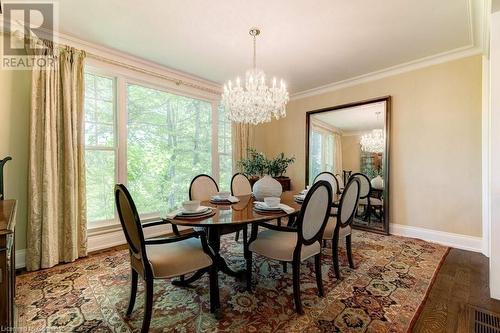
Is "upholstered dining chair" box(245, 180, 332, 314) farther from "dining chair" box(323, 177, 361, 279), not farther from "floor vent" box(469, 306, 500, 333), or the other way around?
"floor vent" box(469, 306, 500, 333)

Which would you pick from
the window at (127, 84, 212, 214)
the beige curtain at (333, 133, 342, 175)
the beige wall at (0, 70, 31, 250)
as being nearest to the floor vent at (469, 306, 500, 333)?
the beige curtain at (333, 133, 342, 175)

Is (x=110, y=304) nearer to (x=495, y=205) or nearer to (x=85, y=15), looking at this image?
(x=85, y=15)

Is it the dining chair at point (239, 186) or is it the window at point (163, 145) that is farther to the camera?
the window at point (163, 145)

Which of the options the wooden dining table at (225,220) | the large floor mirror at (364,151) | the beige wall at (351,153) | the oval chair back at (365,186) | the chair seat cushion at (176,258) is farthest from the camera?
the beige wall at (351,153)

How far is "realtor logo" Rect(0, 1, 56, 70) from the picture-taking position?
7.84 feet

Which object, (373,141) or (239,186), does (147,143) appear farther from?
(373,141)

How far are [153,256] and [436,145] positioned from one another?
3810mm

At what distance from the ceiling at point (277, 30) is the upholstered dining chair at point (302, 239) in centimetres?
178

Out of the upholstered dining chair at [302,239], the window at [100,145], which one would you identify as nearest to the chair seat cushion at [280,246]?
the upholstered dining chair at [302,239]

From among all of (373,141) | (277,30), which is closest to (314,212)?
(277,30)

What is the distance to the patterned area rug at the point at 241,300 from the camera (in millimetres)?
1607

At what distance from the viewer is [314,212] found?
5.92ft

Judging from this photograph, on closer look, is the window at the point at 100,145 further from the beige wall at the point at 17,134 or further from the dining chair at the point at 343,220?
the dining chair at the point at 343,220

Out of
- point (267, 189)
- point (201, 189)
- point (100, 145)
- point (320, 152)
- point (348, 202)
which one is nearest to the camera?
point (348, 202)
